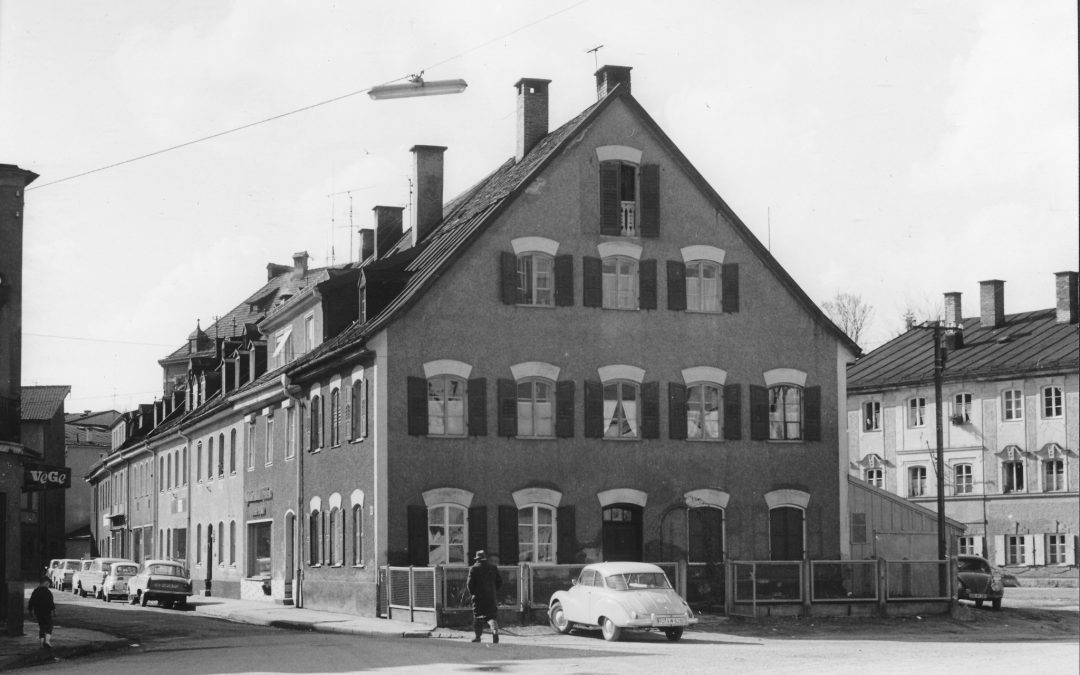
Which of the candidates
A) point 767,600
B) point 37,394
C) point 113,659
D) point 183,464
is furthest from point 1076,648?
point 37,394

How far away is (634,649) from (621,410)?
40.0ft

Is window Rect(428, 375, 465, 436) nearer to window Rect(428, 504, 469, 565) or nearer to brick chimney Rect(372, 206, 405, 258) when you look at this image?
window Rect(428, 504, 469, 565)

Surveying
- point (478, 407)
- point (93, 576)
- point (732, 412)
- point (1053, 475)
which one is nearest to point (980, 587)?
point (732, 412)

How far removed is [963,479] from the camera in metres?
64.6

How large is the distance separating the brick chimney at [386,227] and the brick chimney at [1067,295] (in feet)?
106

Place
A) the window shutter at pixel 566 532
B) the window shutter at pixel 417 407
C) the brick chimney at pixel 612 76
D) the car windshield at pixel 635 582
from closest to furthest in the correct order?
1. the car windshield at pixel 635 582
2. the window shutter at pixel 417 407
3. the window shutter at pixel 566 532
4. the brick chimney at pixel 612 76

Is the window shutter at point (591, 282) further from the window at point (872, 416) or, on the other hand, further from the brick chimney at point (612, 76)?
the window at point (872, 416)

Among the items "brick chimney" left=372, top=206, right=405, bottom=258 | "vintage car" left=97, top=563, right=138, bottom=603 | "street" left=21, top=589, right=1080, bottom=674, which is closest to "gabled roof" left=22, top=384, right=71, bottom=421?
"vintage car" left=97, top=563, right=138, bottom=603

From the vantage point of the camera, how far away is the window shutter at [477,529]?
34531mm

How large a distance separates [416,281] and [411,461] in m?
4.74

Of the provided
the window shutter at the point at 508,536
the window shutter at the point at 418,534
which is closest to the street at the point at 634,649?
the window shutter at the point at 418,534

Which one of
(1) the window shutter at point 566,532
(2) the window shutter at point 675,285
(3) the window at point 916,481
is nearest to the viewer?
(1) the window shutter at point 566,532

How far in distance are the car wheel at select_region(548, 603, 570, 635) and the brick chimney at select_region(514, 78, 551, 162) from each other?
15084 millimetres

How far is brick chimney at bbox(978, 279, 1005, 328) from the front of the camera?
69.1 meters
